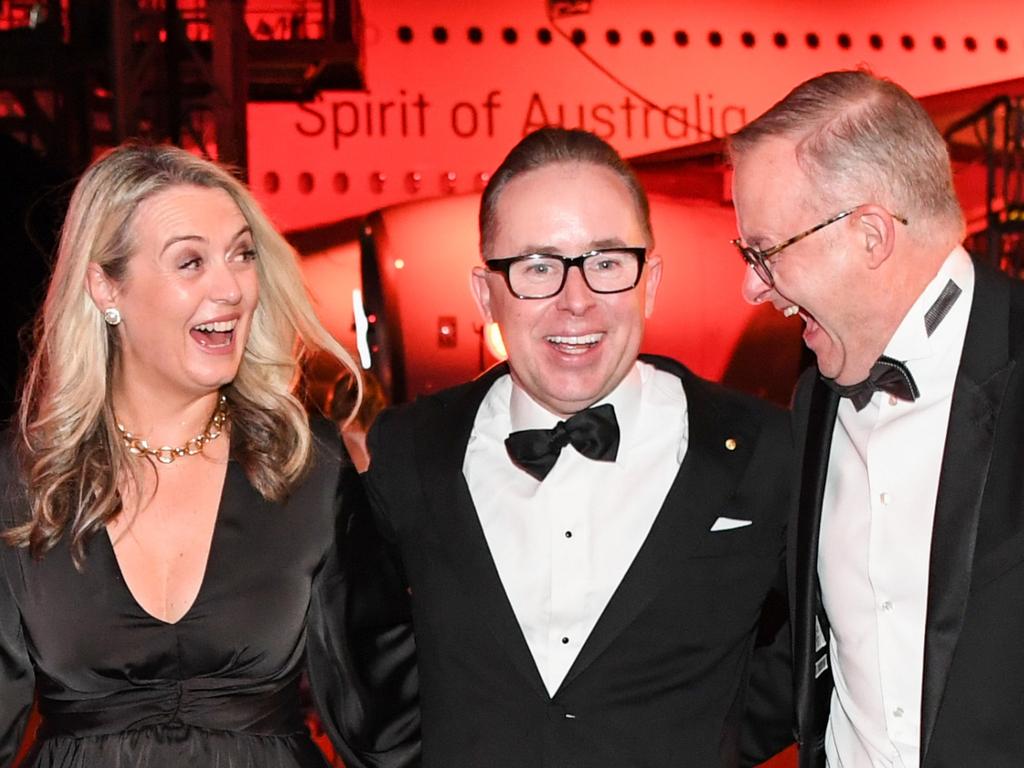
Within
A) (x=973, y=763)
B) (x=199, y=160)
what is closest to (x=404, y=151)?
(x=199, y=160)

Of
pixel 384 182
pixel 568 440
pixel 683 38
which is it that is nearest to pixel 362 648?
pixel 568 440

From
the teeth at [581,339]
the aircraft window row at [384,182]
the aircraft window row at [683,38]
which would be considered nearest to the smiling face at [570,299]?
the teeth at [581,339]

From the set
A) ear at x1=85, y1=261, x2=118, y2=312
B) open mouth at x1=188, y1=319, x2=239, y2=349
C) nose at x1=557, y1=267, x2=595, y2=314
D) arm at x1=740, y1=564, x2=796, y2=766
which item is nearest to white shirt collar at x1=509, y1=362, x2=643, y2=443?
nose at x1=557, y1=267, x2=595, y2=314

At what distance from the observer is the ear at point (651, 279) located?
8.01ft

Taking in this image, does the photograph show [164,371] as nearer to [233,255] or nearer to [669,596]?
[233,255]

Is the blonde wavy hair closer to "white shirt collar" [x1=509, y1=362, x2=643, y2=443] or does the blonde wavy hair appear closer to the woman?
the woman

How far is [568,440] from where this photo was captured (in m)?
2.40

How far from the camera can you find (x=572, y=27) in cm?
1238

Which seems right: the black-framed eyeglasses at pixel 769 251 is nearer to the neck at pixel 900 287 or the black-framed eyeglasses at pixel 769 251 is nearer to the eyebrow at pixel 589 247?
the neck at pixel 900 287

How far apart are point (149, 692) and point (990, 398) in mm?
1516

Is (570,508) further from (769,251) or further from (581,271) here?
(769,251)

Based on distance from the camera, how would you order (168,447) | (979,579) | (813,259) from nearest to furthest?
1. (979,579)
2. (813,259)
3. (168,447)

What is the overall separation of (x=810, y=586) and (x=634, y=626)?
0.33 metres

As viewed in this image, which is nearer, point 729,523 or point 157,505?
point 729,523
